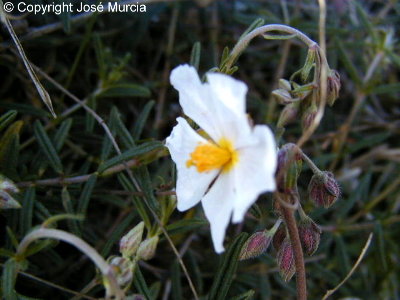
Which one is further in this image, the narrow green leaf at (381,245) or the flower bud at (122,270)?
the narrow green leaf at (381,245)

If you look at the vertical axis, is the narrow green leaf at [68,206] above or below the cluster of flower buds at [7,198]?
below

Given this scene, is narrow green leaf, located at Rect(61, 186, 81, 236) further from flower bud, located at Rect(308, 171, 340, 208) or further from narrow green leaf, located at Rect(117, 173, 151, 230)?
flower bud, located at Rect(308, 171, 340, 208)

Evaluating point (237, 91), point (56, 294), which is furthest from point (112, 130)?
point (237, 91)

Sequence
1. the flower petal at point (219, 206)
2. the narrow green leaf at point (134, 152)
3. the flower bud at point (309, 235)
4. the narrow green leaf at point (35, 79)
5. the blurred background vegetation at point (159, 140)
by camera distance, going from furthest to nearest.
Answer: the blurred background vegetation at point (159, 140) → the narrow green leaf at point (134, 152) → the narrow green leaf at point (35, 79) → the flower bud at point (309, 235) → the flower petal at point (219, 206)

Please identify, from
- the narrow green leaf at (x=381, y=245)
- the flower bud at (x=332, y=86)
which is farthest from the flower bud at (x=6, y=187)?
the narrow green leaf at (x=381, y=245)

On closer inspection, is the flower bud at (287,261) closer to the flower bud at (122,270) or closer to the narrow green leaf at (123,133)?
the flower bud at (122,270)

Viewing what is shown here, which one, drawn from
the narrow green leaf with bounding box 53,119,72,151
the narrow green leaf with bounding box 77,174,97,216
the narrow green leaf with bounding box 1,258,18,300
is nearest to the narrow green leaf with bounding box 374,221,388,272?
the narrow green leaf with bounding box 77,174,97,216

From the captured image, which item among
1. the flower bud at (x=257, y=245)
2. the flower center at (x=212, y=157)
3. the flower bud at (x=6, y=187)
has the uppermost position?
the flower center at (x=212, y=157)
